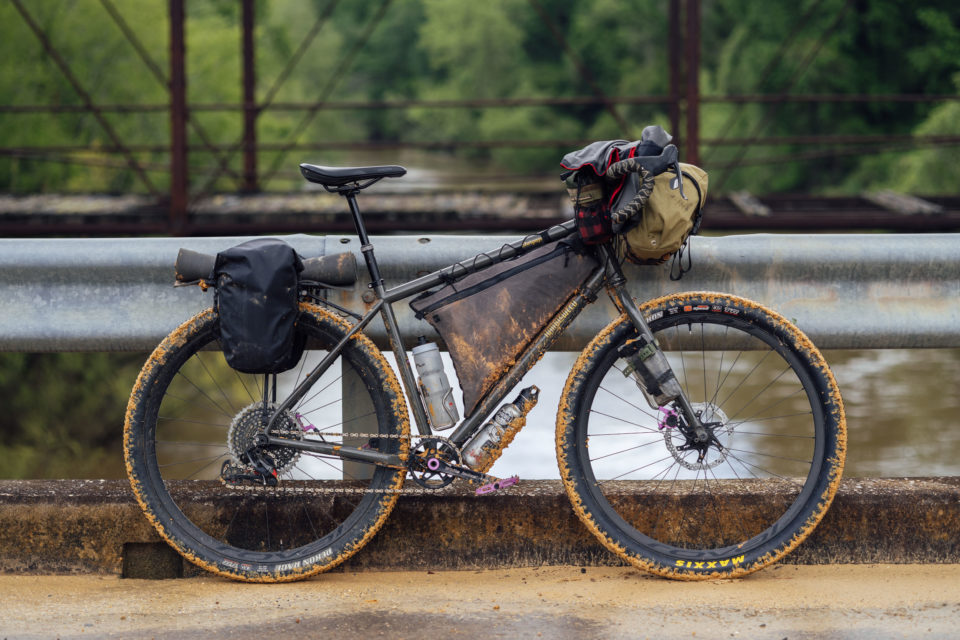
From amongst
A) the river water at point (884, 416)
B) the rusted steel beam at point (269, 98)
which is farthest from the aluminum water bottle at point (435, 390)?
the rusted steel beam at point (269, 98)

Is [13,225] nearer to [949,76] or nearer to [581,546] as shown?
[581,546]

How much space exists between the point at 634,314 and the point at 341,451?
43.2 inches

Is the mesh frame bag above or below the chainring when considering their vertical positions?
above

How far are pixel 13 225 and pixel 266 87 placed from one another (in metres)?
38.9

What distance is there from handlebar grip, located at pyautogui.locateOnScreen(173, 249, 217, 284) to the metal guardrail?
0.91ft

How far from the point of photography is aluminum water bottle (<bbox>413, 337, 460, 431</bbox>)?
13.7 ft

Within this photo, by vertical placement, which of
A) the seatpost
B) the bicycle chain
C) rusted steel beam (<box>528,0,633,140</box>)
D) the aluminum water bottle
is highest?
rusted steel beam (<box>528,0,633,140</box>)

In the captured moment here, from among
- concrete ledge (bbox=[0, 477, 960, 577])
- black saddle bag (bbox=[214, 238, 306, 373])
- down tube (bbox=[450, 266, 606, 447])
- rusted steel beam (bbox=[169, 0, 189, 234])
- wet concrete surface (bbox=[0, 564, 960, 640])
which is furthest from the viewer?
rusted steel beam (bbox=[169, 0, 189, 234])

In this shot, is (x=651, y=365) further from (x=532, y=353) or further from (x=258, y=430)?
(x=258, y=430)

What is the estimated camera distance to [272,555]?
4195mm

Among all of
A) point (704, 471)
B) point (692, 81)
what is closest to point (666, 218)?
point (704, 471)

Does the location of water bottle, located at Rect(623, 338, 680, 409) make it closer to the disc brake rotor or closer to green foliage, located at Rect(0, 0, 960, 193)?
the disc brake rotor

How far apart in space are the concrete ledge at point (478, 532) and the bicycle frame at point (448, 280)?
35cm

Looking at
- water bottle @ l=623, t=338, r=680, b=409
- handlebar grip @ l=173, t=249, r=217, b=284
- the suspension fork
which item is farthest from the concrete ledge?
handlebar grip @ l=173, t=249, r=217, b=284
